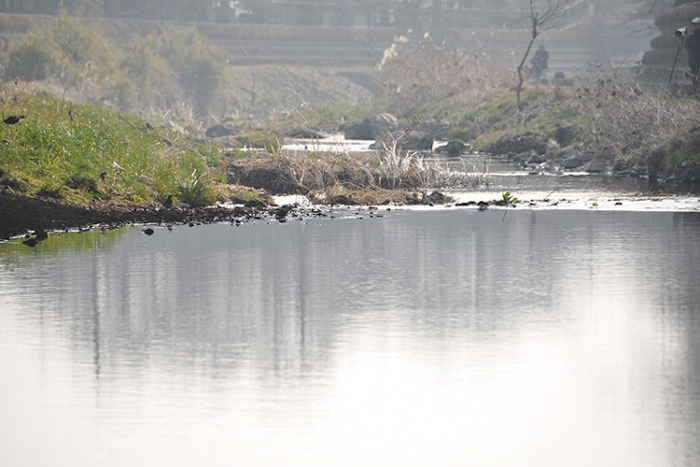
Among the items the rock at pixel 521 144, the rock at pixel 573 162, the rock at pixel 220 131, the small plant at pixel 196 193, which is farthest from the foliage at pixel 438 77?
the small plant at pixel 196 193

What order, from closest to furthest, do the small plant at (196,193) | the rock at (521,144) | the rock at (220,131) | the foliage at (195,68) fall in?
the small plant at (196,193)
the rock at (521,144)
the rock at (220,131)
the foliage at (195,68)

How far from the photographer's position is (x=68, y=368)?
6.30 meters

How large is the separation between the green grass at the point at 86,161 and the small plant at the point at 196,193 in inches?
0.9

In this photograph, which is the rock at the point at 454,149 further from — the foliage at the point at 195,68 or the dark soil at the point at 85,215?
the foliage at the point at 195,68

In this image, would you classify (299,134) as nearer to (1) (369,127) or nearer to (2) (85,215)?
(1) (369,127)

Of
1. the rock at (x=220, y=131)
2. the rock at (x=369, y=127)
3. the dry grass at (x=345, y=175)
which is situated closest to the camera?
the dry grass at (x=345, y=175)

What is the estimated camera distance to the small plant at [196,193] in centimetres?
1622

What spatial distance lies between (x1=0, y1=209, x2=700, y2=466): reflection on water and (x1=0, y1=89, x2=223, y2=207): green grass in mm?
3437

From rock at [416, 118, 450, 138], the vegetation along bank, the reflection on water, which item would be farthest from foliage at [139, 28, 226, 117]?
the reflection on water

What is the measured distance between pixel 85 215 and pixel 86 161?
2172mm

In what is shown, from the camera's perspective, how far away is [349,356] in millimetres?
6539

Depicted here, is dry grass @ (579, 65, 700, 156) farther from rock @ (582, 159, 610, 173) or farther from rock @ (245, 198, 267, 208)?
rock @ (245, 198, 267, 208)

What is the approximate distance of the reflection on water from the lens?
16.2 ft

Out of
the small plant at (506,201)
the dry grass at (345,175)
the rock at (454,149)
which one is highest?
the rock at (454,149)
